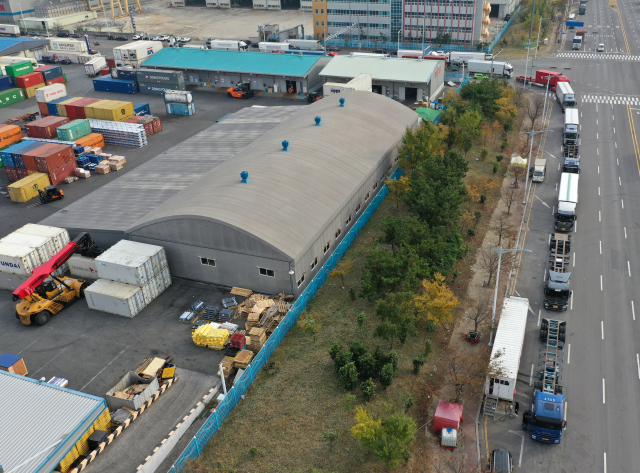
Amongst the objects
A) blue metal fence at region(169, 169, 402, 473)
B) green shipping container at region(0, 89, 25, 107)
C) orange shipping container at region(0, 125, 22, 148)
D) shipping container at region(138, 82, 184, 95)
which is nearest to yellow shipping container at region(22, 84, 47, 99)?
green shipping container at region(0, 89, 25, 107)

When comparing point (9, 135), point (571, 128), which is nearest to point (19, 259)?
point (9, 135)

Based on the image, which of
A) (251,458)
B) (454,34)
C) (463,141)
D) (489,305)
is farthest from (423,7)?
(251,458)

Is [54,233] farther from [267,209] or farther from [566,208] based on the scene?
[566,208]

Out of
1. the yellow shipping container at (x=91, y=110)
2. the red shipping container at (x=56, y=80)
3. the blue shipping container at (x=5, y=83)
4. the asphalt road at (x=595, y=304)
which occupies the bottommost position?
the asphalt road at (x=595, y=304)

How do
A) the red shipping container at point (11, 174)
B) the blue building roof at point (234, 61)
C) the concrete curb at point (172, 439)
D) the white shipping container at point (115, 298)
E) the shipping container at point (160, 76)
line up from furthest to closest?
the shipping container at point (160, 76), the blue building roof at point (234, 61), the red shipping container at point (11, 174), the white shipping container at point (115, 298), the concrete curb at point (172, 439)

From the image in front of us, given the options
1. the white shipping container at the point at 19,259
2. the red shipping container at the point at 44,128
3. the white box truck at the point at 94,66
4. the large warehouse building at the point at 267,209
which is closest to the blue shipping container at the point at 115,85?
the white box truck at the point at 94,66

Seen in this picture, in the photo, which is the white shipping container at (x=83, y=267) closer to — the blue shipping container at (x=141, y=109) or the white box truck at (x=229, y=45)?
the blue shipping container at (x=141, y=109)

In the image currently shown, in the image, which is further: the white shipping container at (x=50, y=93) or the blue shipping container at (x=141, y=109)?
the white shipping container at (x=50, y=93)
